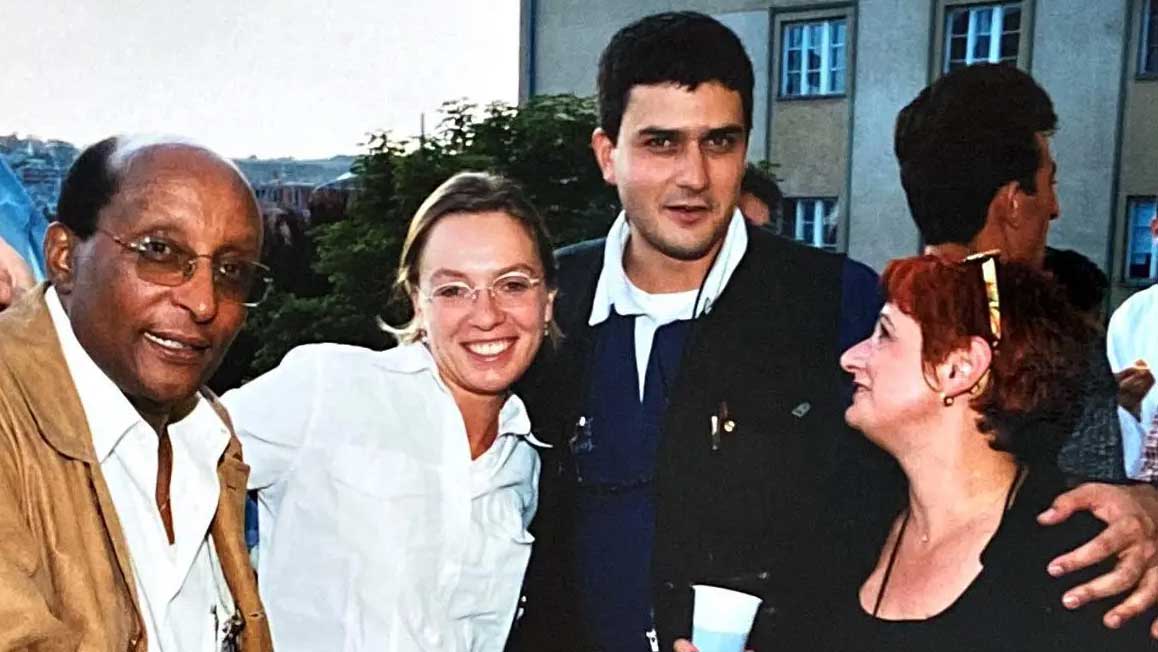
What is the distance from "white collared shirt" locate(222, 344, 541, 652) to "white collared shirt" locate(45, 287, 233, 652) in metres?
0.23

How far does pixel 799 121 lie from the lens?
5.94 ft

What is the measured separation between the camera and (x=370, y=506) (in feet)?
5.90

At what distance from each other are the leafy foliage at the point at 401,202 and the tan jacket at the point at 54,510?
560 mm

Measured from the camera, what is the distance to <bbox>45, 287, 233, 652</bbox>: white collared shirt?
53.5 inches

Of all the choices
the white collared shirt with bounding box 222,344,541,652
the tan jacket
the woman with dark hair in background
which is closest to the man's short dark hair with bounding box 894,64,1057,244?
the woman with dark hair in background

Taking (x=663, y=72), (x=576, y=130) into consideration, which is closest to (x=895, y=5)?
(x=663, y=72)

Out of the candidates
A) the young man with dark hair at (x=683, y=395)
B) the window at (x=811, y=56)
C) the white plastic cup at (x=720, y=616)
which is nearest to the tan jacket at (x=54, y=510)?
A: the young man with dark hair at (x=683, y=395)

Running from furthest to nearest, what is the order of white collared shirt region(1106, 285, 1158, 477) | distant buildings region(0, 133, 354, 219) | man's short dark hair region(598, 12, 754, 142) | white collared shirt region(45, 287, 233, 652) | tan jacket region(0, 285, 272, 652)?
distant buildings region(0, 133, 354, 219) → man's short dark hair region(598, 12, 754, 142) → white collared shirt region(1106, 285, 1158, 477) → white collared shirt region(45, 287, 233, 652) → tan jacket region(0, 285, 272, 652)

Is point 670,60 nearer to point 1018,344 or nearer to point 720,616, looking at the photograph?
point 1018,344

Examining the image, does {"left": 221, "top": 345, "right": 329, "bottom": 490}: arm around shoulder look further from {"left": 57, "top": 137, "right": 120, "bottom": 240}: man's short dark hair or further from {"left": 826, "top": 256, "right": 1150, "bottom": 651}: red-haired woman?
{"left": 826, "top": 256, "right": 1150, "bottom": 651}: red-haired woman

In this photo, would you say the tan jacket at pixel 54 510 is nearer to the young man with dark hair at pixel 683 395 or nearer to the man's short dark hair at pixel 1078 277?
the young man with dark hair at pixel 683 395

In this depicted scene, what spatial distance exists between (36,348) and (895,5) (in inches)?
55.8

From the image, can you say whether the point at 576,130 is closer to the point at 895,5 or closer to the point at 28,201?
the point at 895,5

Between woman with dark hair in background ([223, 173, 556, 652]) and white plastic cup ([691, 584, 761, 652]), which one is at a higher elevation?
woman with dark hair in background ([223, 173, 556, 652])
